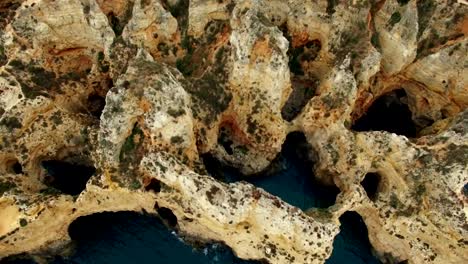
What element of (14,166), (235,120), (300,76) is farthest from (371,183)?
(14,166)

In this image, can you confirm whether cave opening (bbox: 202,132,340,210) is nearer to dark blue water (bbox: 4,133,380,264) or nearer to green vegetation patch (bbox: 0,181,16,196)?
dark blue water (bbox: 4,133,380,264)

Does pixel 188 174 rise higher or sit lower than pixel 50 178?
higher

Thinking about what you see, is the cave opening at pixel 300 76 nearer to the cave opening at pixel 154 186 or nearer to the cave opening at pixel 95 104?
the cave opening at pixel 154 186

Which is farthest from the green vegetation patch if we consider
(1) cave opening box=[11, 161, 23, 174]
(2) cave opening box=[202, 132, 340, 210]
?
(2) cave opening box=[202, 132, 340, 210]

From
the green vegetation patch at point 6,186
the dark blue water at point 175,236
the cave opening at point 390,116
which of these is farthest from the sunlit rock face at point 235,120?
the cave opening at point 390,116

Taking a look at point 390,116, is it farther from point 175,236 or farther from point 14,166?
point 14,166

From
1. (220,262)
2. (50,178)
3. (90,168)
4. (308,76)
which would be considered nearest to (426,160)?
(308,76)

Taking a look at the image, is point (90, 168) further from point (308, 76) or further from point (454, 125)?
point (454, 125)
